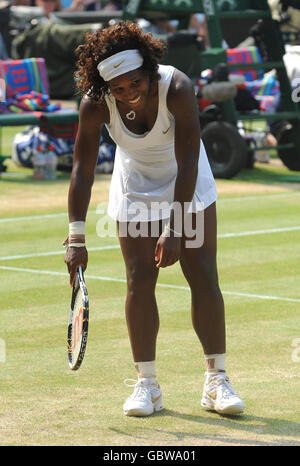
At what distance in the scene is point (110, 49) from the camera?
569 centimetres

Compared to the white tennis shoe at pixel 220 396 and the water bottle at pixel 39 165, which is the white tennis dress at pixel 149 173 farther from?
the water bottle at pixel 39 165

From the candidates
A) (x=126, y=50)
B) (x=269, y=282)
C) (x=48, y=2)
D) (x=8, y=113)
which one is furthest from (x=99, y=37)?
(x=48, y=2)

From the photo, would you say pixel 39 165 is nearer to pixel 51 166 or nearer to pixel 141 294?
pixel 51 166

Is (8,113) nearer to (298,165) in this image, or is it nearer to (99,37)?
(298,165)

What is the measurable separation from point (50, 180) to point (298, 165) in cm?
398

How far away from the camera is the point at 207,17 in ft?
57.0

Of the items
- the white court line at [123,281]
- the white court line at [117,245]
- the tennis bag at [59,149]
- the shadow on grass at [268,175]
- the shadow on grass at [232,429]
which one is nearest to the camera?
the shadow on grass at [232,429]

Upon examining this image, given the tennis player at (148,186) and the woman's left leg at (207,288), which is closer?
the tennis player at (148,186)

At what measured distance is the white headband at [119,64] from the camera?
5.59 m

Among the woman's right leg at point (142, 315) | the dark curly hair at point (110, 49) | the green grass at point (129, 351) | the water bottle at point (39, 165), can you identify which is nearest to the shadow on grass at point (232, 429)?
the green grass at point (129, 351)

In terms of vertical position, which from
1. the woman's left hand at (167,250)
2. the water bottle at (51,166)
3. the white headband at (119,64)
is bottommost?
the water bottle at (51,166)

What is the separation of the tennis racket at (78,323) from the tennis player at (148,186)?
0.12 metres

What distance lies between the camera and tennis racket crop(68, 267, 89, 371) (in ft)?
17.9

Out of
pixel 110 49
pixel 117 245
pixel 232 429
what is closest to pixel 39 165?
pixel 117 245
